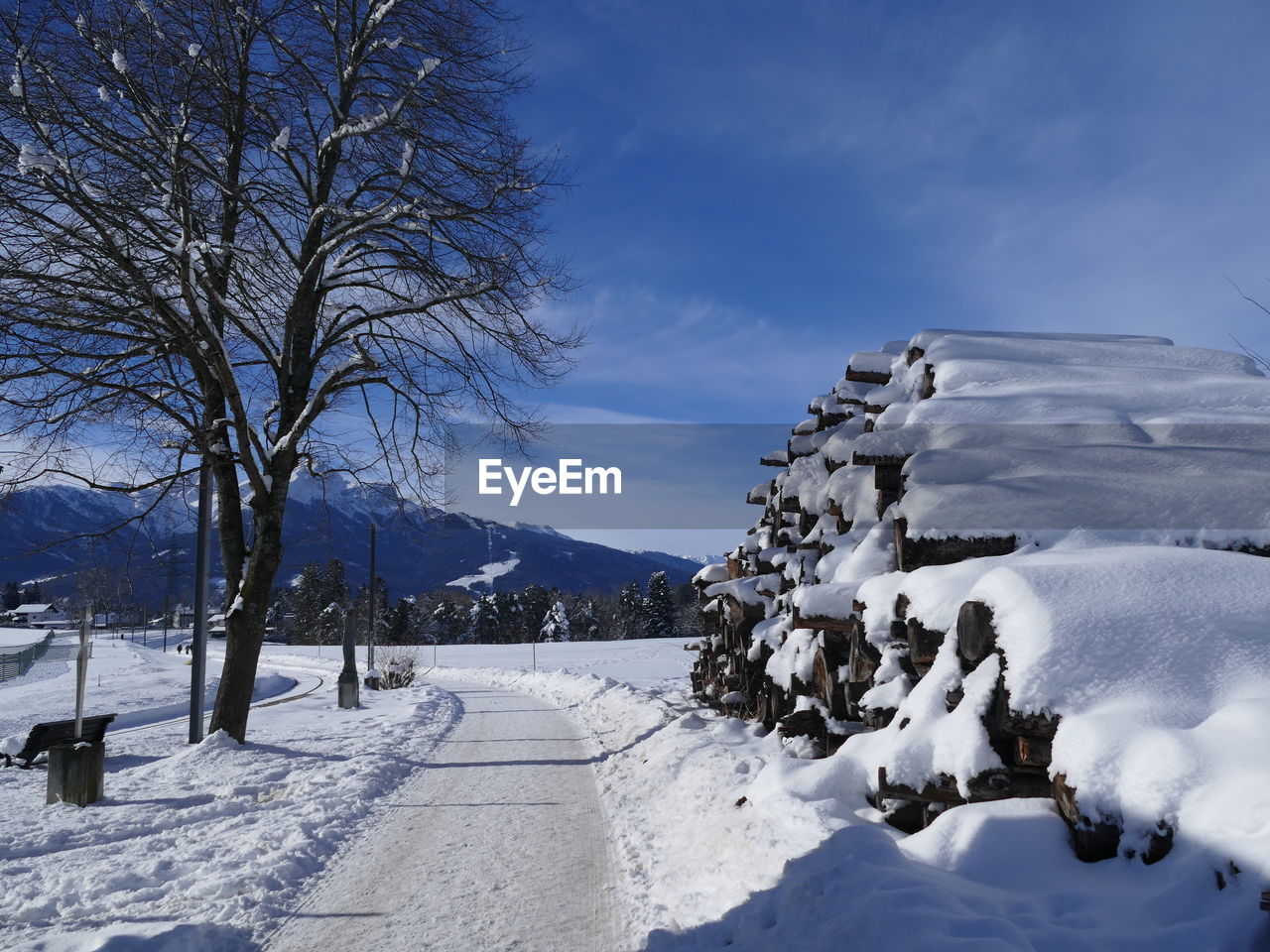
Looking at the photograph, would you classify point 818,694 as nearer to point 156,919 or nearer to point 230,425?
point 156,919

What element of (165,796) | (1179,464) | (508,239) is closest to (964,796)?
(1179,464)

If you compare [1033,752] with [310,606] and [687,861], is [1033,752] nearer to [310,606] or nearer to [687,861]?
[687,861]

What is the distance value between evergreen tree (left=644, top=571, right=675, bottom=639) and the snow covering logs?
61.4m

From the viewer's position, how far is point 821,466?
32.8 feet

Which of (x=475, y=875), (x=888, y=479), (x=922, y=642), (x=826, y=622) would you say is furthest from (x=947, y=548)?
(x=475, y=875)

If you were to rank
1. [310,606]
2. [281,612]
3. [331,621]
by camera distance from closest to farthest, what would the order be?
[331,621] → [310,606] → [281,612]

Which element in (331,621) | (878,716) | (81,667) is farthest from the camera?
(331,621)

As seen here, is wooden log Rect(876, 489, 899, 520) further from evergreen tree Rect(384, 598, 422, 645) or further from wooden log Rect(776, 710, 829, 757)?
evergreen tree Rect(384, 598, 422, 645)

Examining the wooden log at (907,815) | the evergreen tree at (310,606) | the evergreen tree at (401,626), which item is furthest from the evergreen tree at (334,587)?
the wooden log at (907,815)

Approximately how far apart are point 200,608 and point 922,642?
1110 centimetres

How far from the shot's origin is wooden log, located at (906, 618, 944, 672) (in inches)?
210

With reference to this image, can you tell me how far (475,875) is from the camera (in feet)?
17.7

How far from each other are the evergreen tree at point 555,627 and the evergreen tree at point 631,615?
5752 mm

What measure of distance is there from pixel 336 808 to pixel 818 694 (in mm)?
4767
